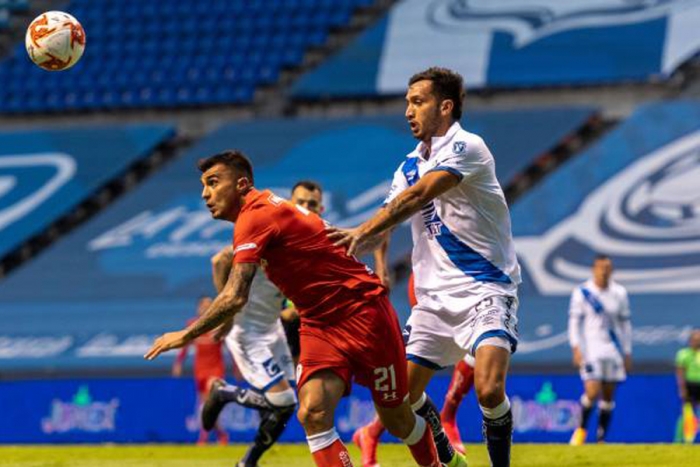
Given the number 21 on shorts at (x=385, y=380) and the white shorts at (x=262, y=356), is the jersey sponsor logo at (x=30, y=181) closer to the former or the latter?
the white shorts at (x=262, y=356)

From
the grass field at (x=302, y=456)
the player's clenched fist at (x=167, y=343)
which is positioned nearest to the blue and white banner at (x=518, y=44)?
the grass field at (x=302, y=456)

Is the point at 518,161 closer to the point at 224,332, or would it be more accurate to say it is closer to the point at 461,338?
the point at 224,332

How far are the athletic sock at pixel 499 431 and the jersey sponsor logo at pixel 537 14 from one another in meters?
20.2

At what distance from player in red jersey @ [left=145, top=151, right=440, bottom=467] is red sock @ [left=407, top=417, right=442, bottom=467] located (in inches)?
13.1

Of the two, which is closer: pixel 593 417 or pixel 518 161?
pixel 593 417

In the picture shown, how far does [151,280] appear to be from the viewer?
27.2 metres

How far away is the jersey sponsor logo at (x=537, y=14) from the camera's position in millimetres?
28062

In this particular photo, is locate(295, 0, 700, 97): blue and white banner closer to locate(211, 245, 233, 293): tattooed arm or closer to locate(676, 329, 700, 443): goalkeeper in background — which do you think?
locate(676, 329, 700, 443): goalkeeper in background

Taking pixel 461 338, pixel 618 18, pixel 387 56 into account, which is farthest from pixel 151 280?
pixel 461 338

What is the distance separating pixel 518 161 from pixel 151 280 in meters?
7.58

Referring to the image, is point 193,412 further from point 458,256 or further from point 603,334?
point 458,256

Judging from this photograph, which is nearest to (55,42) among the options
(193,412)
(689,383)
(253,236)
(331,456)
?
(253,236)

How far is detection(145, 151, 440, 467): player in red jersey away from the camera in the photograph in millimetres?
8500

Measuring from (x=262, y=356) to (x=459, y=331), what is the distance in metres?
4.17
